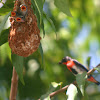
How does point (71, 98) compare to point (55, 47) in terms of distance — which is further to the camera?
point (55, 47)

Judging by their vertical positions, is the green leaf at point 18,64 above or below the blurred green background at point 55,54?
above

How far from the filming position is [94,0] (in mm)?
4363

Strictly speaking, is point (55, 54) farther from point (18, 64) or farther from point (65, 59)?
point (18, 64)

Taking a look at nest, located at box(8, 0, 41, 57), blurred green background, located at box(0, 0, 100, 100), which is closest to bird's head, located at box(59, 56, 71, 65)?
blurred green background, located at box(0, 0, 100, 100)

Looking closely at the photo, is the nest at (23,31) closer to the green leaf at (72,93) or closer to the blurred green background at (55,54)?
the green leaf at (72,93)

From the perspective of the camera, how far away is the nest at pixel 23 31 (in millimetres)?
2074

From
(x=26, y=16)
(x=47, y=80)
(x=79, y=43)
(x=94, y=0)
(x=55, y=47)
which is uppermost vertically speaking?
(x=26, y=16)

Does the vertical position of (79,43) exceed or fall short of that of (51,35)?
it falls short

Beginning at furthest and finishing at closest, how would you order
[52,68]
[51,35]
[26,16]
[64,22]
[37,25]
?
[64,22] < [51,35] < [52,68] < [37,25] < [26,16]

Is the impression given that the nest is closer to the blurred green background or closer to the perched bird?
the perched bird

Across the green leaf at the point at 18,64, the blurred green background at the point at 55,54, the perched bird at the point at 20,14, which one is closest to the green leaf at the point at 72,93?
the green leaf at the point at 18,64

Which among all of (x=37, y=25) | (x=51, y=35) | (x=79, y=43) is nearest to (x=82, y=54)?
(x=79, y=43)

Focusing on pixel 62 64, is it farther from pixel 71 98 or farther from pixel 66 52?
pixel 71 98

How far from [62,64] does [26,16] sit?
266cm
